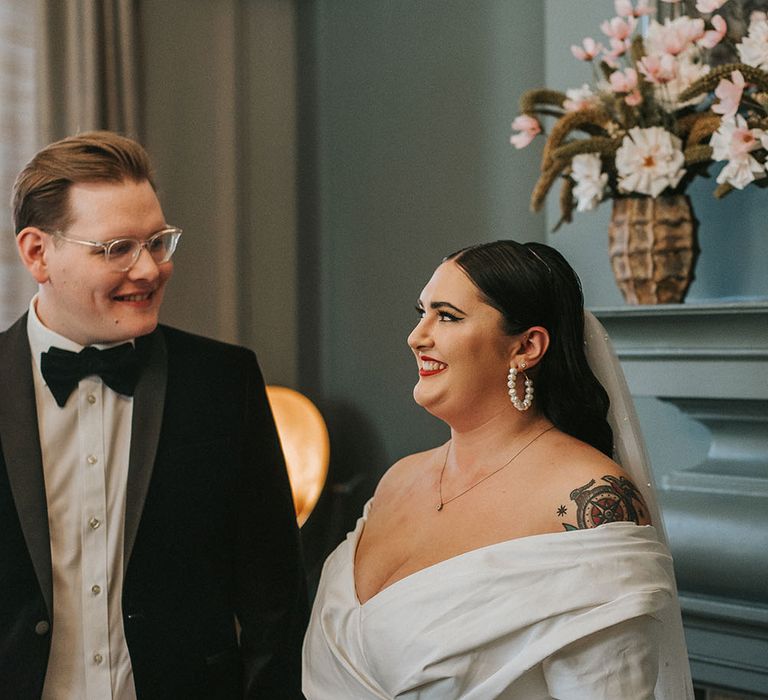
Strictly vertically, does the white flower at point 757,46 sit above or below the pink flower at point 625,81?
above

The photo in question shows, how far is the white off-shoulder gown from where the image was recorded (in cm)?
149

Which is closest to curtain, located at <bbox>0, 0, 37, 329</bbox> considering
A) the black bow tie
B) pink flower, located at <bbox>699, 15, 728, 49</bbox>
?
the black bow tie

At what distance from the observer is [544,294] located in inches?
66.7

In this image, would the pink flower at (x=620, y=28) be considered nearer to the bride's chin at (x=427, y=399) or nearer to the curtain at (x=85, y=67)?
the bride's chin at (x=427, y=399)

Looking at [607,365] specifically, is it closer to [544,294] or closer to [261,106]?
A: [544,294]

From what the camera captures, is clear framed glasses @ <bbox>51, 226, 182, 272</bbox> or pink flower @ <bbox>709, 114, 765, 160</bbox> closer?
clear framed glasses @ <bbox>51, 226, 182, 272</bbox>

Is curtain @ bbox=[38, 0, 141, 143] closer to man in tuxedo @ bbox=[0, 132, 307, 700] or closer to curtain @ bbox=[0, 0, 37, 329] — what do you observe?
curtain @ bbox=[0, 0, 37, 329]

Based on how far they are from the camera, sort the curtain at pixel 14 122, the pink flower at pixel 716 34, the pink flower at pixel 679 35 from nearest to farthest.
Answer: the pink flower at pixel 716 34
the pink flower at pixel 679 35
the curtain at pixel 14 122

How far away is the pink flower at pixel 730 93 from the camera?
217 cm

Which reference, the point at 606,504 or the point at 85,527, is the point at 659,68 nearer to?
the point at 606,504

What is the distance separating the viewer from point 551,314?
1.71 meters

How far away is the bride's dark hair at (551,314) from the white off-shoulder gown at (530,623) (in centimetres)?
26

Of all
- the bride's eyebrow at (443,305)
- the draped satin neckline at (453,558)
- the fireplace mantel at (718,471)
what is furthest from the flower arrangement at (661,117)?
the draped satin neckline at (453,558)

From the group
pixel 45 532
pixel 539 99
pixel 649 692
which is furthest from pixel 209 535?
pixel 539 99
